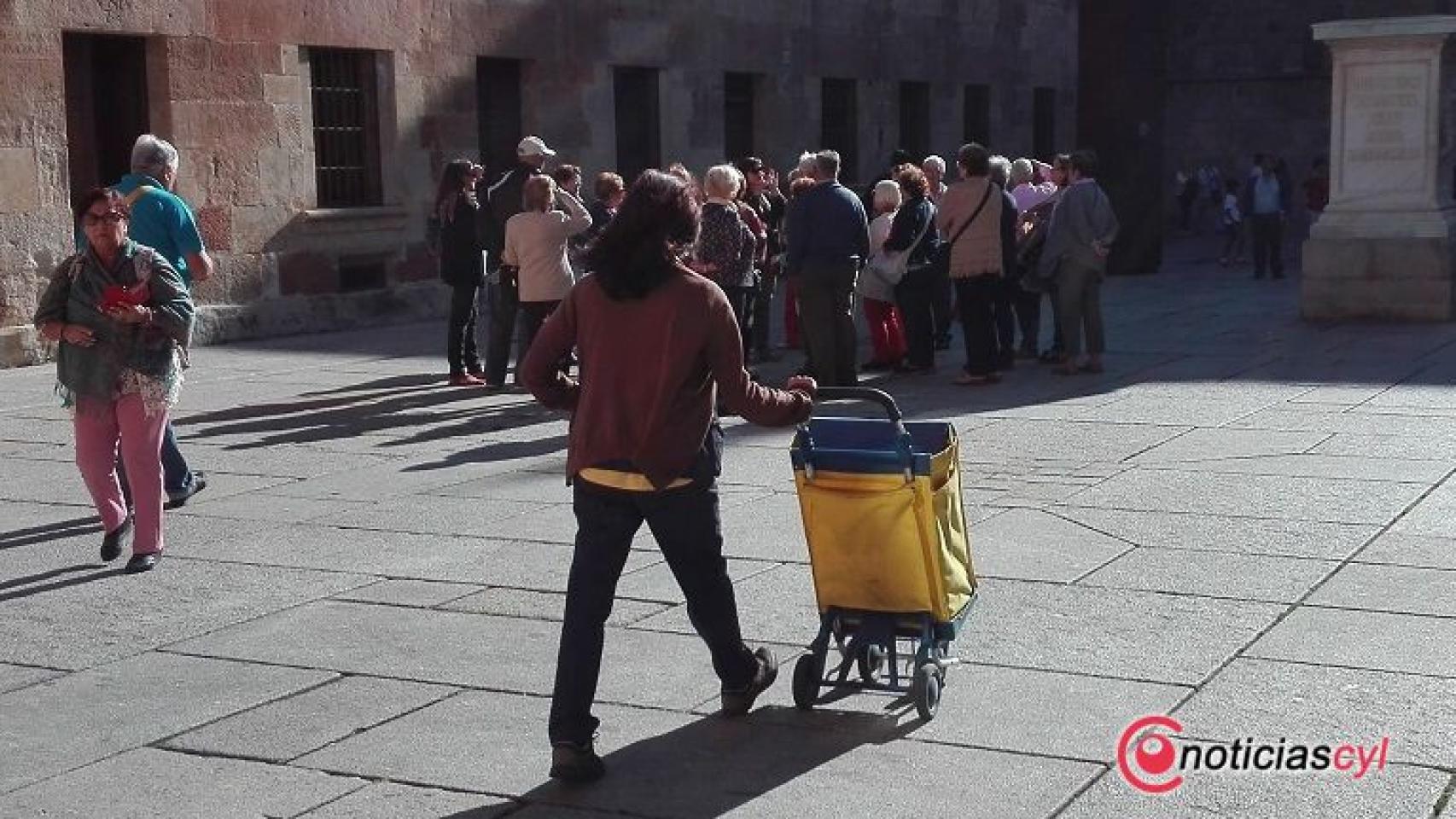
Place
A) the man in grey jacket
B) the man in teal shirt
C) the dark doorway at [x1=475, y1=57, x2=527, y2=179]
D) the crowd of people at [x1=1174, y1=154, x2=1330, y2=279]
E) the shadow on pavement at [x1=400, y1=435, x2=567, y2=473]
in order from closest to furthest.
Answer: the man in teal shirt, the shadow on pavement at [x1=400, y1=435, x2=567, y2=473], the man in grey jacket, the dark doorway at [x1=475, y1=57, x2=527, y2=179], the crowd of people at [x1=1174, y1=154, x2=1330, y2=279]

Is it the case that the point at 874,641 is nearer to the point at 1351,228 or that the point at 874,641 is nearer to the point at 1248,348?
the point at 1248,348

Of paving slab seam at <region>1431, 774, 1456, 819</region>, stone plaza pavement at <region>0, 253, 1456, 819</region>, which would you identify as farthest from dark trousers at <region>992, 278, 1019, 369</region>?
paving slab seam at <region>1431, 774, 1456, 819</region>

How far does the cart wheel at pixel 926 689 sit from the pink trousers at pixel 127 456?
3808mm

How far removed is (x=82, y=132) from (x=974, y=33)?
1769 cm

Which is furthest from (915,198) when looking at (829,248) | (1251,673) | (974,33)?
(974,33)

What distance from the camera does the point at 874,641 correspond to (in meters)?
5.98

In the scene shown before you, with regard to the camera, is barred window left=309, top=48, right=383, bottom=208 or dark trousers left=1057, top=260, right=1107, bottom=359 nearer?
dark trousers left=1057, top=260, right=1107, bottom=359

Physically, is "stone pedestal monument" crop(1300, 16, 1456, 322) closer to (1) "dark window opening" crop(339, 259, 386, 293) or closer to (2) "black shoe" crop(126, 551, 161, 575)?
(1) "dark window opening" crop(339, 259, 386, 293)

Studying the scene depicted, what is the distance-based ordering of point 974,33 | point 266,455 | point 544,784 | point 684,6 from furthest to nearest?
point 974,33
point 684,6
point 266,455
point 544,784

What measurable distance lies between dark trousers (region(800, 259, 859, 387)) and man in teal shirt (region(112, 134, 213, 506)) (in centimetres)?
478

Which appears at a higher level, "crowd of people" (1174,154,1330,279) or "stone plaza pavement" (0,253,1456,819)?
"crowd of people" (1174,154,1330,279)

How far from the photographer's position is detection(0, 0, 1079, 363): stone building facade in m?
16.4

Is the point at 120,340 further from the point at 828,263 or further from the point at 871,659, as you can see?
the point at 828,263

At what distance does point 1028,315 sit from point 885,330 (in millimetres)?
1338
